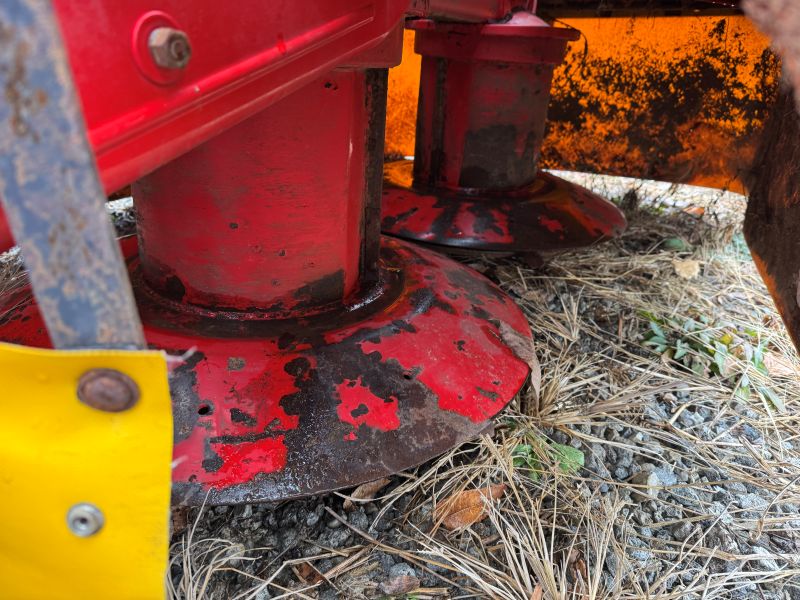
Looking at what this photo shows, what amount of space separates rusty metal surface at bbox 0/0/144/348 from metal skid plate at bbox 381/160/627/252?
1411 millimetres

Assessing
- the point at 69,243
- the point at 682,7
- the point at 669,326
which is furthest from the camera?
the point at 682,7

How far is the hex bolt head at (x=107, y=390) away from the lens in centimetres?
39

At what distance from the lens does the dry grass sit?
86cm

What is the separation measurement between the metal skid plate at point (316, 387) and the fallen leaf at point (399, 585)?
0.53 feet

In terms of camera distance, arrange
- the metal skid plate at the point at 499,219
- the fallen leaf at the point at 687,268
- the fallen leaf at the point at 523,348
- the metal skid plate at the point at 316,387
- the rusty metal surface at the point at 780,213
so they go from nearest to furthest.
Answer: the metal skid plate at the point at 316,387, the rusty metal surface at the point at 780,213, the fallen leaf at the point at 523,348, the metal skid plate at the point at 499,219, the fallen leaf at the point at 687,268

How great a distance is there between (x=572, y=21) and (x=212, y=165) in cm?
214

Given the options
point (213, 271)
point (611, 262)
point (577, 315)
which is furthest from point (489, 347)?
point (611, 262)

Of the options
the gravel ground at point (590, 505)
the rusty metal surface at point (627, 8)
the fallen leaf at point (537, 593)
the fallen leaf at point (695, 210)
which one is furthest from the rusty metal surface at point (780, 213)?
the fallen leaf at point (695, 210)

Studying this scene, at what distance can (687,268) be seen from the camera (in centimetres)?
210

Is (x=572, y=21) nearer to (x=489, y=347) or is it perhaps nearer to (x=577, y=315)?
(x=577, y=315)

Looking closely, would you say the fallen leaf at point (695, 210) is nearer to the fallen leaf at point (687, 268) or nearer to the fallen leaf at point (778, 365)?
the fallen leaf at point (687, 268)

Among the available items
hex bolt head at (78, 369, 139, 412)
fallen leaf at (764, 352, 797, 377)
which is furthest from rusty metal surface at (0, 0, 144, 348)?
fallen leaf at (764, 352, 797, 377)

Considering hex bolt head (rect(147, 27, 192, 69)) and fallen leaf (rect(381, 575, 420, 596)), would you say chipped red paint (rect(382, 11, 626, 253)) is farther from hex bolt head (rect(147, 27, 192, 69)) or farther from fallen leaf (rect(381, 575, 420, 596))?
hex bolt head (rect(147, 27, 192, 69))

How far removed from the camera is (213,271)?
970 millimetres
